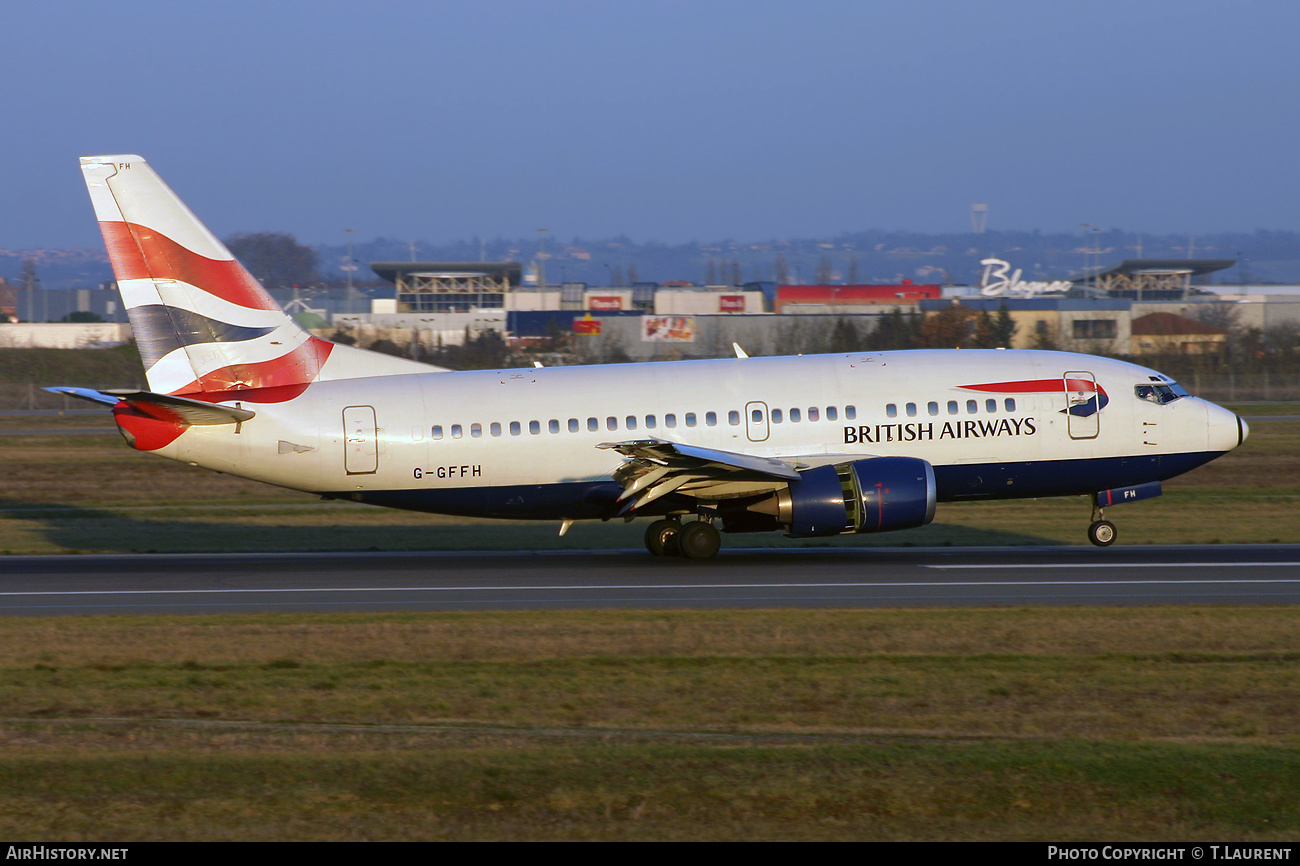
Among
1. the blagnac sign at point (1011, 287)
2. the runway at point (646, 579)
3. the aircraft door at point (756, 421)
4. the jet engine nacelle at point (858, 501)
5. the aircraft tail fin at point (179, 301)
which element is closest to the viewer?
the runway at point (646, 579)

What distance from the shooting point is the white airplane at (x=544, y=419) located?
73.3ft

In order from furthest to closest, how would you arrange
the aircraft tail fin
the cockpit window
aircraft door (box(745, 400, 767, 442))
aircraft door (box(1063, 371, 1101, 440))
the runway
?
the cockpit window → aircraft door (box(1063, 371, 1101, 440)) → aircraft door (box(745, 400, 767, 442)) → the aircraft tail fin → the runway

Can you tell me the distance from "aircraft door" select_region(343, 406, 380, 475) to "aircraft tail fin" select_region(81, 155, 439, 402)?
1282mm

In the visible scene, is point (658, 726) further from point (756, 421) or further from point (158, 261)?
point (158, 261)

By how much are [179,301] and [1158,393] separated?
18.8 m

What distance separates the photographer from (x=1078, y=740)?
428 inches

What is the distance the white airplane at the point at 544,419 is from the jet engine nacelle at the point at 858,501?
0.27 m

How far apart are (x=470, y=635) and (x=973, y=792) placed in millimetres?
7990

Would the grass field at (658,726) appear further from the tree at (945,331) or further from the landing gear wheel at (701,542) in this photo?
the tree at (945,331)

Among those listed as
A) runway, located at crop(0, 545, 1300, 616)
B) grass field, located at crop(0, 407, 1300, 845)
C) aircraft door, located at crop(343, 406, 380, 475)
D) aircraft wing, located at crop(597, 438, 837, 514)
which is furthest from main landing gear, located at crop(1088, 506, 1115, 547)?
aircraft door, located at crop(343, 406, 380, 475)

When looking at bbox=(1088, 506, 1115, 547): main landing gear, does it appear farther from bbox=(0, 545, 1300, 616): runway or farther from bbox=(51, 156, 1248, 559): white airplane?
bbox=(0, 545, 1300, 616): runway

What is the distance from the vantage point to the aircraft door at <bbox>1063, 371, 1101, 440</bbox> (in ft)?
76.9

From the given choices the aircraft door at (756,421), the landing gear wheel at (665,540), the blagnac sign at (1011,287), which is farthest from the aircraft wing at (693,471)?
the blagnac sign at (1011,287)
